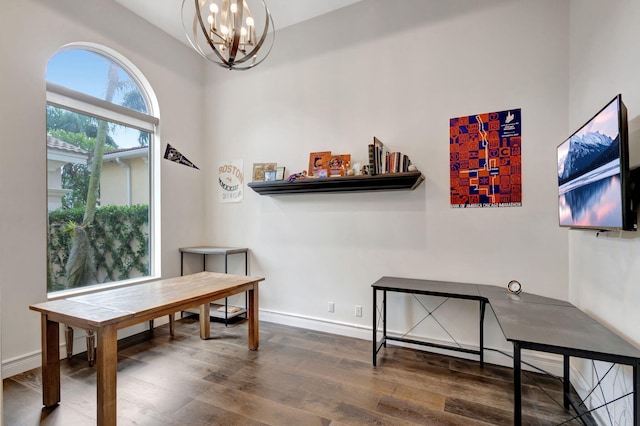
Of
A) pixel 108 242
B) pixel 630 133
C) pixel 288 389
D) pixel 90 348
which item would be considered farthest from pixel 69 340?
pixel 630 133

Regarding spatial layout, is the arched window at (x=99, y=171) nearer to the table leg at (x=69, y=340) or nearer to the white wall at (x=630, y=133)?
the table leg at (x=69, y=340)

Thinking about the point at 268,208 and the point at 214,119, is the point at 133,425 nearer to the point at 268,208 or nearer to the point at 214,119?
the point at 268,208

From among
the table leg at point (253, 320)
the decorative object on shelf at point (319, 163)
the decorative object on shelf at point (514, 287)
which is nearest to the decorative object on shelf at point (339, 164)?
the decorative object on shelf at point (319, 163)

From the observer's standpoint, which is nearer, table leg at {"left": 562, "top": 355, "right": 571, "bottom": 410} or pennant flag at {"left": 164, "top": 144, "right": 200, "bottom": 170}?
table leg at {"left": 562, "top": 355, "right": 571, "bottom": 410}

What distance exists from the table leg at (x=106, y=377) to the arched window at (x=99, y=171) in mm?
1704

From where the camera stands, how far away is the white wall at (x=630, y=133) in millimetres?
1527

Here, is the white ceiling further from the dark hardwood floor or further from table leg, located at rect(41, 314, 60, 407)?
the dark hardwood floor

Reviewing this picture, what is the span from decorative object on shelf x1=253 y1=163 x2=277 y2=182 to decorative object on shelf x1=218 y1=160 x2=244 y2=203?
28 centimetres

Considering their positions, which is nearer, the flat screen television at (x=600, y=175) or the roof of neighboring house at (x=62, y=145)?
the flat screen television at (x=600, y=175)

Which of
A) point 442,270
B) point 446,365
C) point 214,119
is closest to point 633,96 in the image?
point 442,270

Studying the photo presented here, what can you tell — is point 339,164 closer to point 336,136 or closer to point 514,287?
point 336,136

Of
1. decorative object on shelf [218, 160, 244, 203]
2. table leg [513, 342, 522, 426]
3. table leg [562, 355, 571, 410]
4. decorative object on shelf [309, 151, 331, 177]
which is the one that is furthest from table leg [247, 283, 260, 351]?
table leg [562, 355, 571, 410]

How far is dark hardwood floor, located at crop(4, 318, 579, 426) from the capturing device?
194cm

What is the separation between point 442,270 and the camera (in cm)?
287
